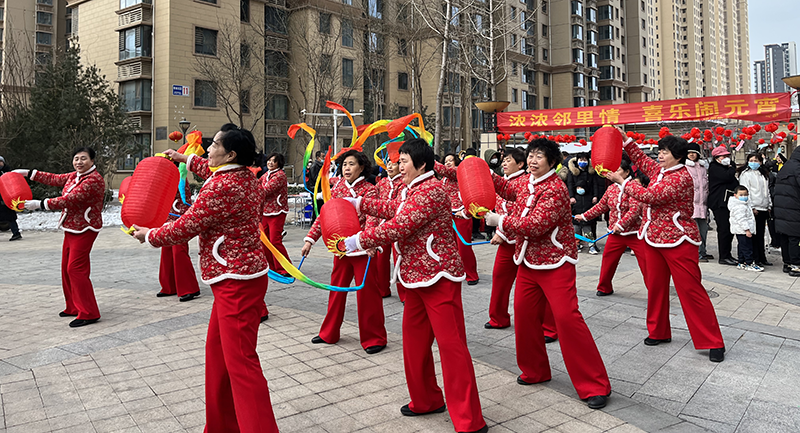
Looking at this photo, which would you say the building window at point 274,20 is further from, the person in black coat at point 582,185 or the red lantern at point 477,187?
the red lantern at point 477,187

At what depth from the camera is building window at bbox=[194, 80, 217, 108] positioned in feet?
98.2

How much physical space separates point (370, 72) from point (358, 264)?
26.5 meters

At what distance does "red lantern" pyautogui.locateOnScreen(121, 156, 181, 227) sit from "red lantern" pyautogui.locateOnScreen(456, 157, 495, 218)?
1.87 m

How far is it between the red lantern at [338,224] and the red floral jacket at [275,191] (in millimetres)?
3694

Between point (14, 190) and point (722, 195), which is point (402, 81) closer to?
point (722, 195)

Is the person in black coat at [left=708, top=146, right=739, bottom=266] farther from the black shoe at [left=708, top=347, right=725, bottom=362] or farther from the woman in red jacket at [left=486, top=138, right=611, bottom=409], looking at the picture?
the woman in red jacket at [left=486, top=138, right=611, bottom=409]

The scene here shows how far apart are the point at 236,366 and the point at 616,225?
4938 millimetres

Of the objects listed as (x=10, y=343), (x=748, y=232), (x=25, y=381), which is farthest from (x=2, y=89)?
(x=748, y=232)

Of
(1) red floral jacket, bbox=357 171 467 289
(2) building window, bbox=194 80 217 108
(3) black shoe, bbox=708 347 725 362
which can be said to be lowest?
(3) black shoe, bbox=708 347 725 362

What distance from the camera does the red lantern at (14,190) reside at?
5.48 m

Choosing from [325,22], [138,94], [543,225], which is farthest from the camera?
[325,22]

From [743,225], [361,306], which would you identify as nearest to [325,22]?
[743,225]

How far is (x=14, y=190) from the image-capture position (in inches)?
216

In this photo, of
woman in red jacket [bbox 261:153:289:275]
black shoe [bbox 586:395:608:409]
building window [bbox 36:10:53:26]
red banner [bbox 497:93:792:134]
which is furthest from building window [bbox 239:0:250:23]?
black shoe [bbox 586:395:608:409]
